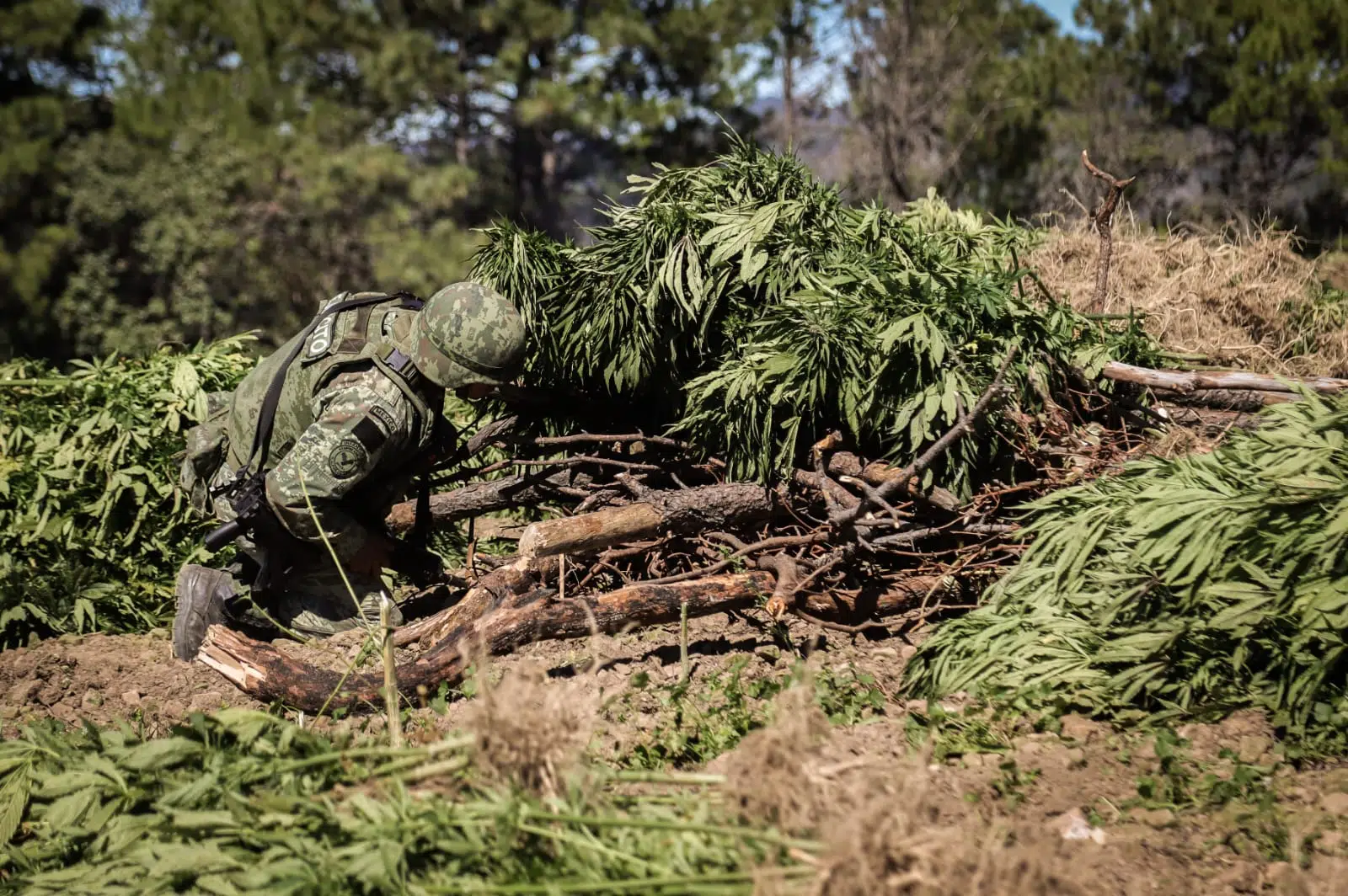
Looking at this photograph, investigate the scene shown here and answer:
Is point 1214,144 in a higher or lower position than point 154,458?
higher

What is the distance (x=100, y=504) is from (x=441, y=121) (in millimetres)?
20986

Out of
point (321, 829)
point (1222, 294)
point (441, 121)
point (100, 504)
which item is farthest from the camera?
point (441, 121)

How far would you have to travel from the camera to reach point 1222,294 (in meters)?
6.29

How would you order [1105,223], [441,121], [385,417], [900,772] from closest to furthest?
[900,772], [385,417], [1105,223], [441,121]

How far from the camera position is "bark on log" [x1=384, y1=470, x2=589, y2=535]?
540 centimetres

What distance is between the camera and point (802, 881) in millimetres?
2322

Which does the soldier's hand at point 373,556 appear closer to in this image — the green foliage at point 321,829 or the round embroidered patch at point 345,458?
the round embroidered patch at point 345,458

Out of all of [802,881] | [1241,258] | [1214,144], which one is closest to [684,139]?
[1214,144]

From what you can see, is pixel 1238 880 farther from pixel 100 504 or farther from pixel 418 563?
pixel 100 504

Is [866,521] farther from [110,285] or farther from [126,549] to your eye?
[110,285]

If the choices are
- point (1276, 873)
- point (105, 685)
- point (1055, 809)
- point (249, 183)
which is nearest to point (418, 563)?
point (105, 685)

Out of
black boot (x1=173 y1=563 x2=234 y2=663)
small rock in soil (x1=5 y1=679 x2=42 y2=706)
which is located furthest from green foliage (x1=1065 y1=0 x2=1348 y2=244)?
small rock in soil (x1=5 y1=679 x2=42 y2=706)

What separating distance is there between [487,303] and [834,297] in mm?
1370

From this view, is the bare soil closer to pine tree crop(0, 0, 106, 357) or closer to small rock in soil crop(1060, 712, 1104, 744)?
small rock in soil crop(1060, 712, 1104, 744)
